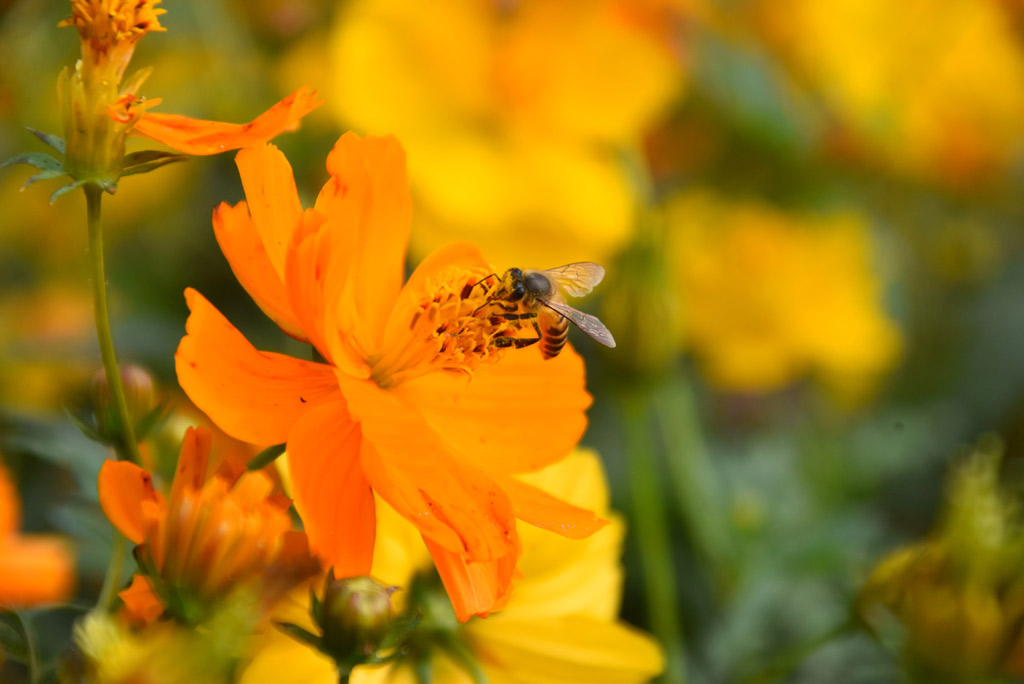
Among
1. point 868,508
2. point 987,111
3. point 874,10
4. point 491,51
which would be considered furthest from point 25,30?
point 987,111

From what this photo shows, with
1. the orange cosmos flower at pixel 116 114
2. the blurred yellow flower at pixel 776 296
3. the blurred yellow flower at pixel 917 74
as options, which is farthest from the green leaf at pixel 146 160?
the blurred yellow flower at pixel 917 74

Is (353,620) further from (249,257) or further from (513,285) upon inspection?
(513,285)

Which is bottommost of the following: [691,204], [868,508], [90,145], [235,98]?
[868,508]

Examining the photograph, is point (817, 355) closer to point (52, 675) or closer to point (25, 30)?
point (25, 30)

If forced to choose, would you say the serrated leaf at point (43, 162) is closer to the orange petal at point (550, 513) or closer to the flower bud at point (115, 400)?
the flower bud at point (115, 400)

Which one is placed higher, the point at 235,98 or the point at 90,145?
the point at 90,145

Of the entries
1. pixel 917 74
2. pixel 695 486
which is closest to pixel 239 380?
pixel 695 486

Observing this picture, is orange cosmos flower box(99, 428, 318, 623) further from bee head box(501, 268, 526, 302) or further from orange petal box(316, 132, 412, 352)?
bee head box(501, 268, 526, 302)

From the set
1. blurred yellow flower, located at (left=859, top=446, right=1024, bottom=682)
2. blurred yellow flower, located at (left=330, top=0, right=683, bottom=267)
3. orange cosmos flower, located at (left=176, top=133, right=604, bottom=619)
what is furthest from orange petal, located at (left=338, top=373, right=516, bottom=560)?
blurred yellow flower, located at (left=330, top=0, right=683, bottom=267)
